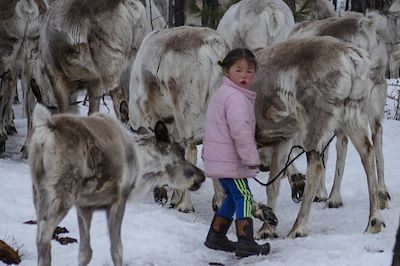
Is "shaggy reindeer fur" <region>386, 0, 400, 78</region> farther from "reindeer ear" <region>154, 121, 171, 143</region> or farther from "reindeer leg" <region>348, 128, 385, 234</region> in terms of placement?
"reindeer ear" <region>154, 121, 171, 143</region>

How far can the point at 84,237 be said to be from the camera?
225 inches

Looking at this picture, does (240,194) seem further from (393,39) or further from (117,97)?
(393,39)

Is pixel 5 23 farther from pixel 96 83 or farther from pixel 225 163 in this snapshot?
pixel 225 163

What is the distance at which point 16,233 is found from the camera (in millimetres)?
6441

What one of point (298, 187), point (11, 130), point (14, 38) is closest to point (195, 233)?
point (298, 187)

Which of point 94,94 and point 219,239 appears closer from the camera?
point 219,239

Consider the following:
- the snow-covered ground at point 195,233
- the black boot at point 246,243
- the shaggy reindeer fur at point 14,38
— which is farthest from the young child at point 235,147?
the shaggy reindeer fur at point 14,38

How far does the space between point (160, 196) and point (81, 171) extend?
3.66m

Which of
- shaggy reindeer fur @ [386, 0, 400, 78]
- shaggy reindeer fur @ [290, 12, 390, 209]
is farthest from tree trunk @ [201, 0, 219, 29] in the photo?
shaggy reindeer fur @ [290, 12, 390, 209]

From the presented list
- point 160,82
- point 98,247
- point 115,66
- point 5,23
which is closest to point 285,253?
point 98,247

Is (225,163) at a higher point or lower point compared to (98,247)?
higher

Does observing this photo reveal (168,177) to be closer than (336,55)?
Yes

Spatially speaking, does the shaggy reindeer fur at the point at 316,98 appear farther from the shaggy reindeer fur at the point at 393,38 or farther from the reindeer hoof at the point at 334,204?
the shaggy reindeer fur at the point at 393,38

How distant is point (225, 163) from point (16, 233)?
1749 millimetres
